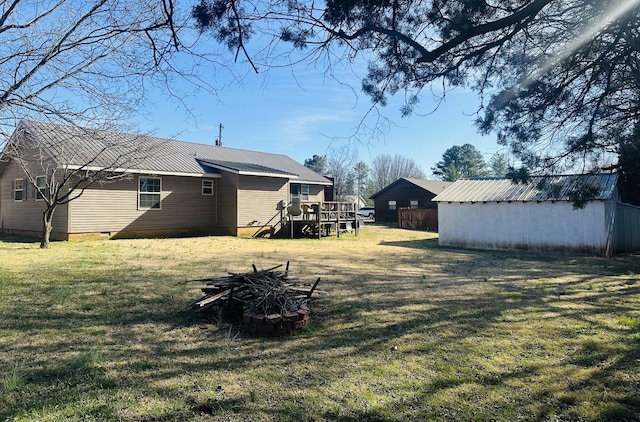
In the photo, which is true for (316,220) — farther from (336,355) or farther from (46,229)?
(336,355)

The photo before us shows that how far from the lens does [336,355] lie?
371 cm

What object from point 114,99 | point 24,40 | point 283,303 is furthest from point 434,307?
point 24,40

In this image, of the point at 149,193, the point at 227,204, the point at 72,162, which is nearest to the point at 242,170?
the point at 227,204

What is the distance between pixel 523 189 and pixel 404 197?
18.9m

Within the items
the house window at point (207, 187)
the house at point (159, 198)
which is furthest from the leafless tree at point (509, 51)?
the house window at point (207, 187)

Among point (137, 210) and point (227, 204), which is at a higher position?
point (227, 204)

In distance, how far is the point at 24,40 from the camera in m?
4.87

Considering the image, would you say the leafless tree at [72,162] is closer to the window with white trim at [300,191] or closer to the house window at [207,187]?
the house window at [207,187]

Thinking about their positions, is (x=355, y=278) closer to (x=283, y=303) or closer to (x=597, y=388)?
(x=283, y=303)

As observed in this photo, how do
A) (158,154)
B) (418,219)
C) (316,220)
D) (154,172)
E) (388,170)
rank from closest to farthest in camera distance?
(154,172) → (158,154) → (316,220) → (418,219) → (388,170)

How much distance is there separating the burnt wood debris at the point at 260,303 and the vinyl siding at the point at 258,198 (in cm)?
1221

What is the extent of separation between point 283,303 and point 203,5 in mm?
3264

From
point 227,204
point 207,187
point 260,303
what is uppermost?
point 207,187

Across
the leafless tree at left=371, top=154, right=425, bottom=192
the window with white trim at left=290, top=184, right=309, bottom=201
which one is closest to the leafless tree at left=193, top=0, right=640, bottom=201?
the window with white trim at left=290, top=184, right=309, bottom=201
